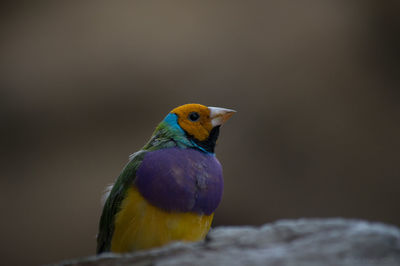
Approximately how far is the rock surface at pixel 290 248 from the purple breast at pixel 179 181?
0.46 meters

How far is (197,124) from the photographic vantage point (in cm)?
249

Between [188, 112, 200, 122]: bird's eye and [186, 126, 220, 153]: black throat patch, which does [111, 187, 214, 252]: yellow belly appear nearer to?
[186, 126, 220, 153]: black throat patch

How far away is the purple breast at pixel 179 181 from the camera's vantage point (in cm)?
211

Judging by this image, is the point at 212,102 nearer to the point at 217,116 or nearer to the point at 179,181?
the point at 217,116

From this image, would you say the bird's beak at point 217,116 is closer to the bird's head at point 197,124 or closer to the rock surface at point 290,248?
the bird's head at point 197,124

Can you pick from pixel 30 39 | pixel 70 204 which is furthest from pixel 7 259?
pixel 30 39

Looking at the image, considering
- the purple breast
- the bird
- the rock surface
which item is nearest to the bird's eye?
the bird

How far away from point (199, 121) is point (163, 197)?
22.0 inches

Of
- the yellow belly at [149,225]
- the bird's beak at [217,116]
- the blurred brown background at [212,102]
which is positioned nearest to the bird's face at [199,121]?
the bird's beak at [217,116]

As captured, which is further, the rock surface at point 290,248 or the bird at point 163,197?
the bird at point 163,197

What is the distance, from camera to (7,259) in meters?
5.80

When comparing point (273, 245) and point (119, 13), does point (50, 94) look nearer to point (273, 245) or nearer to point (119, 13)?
point (119, 13)

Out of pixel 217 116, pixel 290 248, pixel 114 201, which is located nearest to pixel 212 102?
pixel 217 116

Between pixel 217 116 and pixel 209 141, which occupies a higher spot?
pixel 217 116
